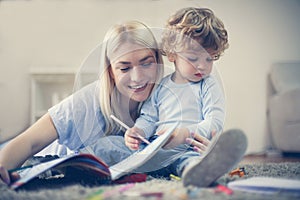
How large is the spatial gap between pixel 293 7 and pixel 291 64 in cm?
40

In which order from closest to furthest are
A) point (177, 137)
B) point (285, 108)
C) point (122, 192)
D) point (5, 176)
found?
1. point (122, 192)
2. point (5, 176)
3. point (177, 137)
4. point (285, 108)

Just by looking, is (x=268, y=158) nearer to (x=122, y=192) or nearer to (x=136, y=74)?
(x=136, y=74)

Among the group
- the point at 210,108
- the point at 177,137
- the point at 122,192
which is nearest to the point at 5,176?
the point at 122,192

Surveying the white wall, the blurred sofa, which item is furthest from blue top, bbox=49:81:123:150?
the blurred sofa

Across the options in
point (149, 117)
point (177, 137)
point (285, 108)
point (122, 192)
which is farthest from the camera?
point (285, 108)

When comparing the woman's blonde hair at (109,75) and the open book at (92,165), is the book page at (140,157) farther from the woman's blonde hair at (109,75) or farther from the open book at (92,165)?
the woman's blonde hair at (109,75)

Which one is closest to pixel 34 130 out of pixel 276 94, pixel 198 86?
pixel 198 86

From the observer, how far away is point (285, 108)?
1.88 m

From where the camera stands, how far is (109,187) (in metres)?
0.82

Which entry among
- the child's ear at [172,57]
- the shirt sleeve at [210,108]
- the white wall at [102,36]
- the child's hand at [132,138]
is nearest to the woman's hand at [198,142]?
the shirt sleeve at [210,108]

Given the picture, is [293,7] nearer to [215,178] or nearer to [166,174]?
[166,174]

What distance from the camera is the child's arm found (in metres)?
0.98

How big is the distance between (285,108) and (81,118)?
1053mm

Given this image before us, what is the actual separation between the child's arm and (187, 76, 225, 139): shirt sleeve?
33 centimetres
